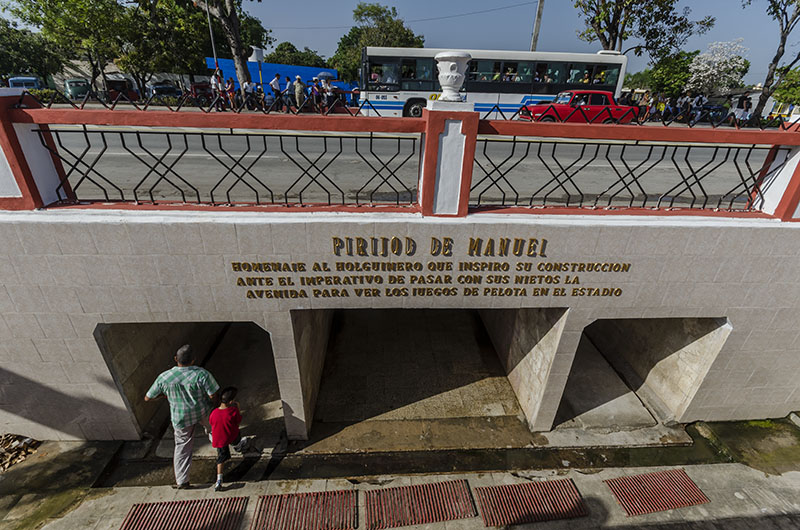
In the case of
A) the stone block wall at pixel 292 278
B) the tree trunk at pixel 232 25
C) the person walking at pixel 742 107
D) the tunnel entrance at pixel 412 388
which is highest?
the tree trunk at pixel 232 25

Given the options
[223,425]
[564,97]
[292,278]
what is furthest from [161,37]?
[223,425]

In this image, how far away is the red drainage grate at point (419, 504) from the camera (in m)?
4.60

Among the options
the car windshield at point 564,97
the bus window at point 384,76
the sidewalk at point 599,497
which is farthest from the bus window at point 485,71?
the sidewalk at point 599,497

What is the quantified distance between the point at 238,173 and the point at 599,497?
806 cm

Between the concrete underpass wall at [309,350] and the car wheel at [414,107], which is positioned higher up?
the car wheel at [414,107]

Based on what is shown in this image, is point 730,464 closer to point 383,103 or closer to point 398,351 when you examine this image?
point 398,351

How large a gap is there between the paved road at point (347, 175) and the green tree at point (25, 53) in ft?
115

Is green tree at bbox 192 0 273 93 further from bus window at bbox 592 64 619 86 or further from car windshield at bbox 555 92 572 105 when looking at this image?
bus window at bbox 592 64 619 86

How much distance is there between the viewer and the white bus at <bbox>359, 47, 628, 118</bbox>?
16.9 meters

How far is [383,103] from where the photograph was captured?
1783 centimetres

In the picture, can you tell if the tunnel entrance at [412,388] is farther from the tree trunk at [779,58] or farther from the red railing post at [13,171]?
the tree trunk at [779,58]

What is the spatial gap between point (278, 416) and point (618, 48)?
78.4 feet

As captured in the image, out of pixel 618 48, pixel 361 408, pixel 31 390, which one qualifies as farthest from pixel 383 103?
pixel 31 390

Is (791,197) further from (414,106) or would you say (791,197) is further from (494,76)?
(414,106)
